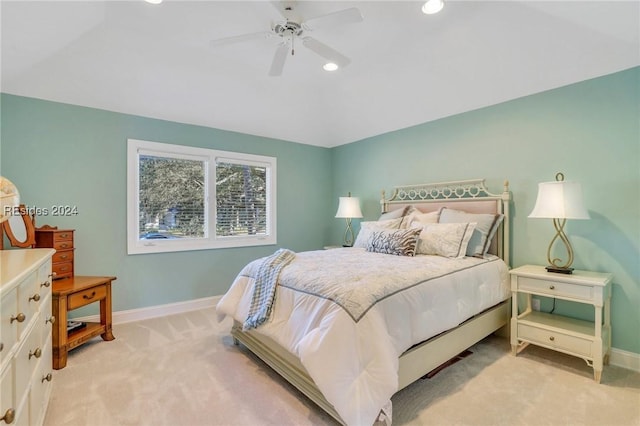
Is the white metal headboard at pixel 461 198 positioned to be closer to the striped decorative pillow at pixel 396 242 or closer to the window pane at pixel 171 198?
Result: the striped decorative pillow at pixel 396 242

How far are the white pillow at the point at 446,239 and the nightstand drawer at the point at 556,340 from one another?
0.79 meters

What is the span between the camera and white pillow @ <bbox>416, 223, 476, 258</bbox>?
111 inches

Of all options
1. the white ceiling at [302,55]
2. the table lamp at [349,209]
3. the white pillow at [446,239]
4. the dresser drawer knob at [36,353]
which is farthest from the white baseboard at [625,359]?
the dresser drawer knob at [36,353]

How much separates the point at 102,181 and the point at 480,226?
4.05m

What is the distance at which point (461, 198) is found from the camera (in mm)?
3479

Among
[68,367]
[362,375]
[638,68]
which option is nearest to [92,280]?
[68,367]

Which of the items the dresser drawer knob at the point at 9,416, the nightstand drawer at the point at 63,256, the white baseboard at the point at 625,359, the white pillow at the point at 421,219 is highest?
the white pillow at the point at 421,219

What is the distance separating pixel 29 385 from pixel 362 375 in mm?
1521

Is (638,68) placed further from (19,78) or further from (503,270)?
(19,78)

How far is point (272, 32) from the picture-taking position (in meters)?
2.19

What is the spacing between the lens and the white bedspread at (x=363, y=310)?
5.17 ft

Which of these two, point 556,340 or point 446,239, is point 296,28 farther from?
point 556,340

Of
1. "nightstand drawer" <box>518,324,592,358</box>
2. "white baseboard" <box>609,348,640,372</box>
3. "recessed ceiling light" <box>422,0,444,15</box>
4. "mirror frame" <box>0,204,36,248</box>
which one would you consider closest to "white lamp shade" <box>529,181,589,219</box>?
"nightstand drawer" <box>518,324,592,358</box>

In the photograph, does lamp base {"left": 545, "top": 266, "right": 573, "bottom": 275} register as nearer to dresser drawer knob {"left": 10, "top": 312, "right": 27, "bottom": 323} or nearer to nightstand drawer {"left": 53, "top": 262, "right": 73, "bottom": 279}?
dresser drawer knob {"left": 10, "top": 312, "right": 27, "bottom": 323}
